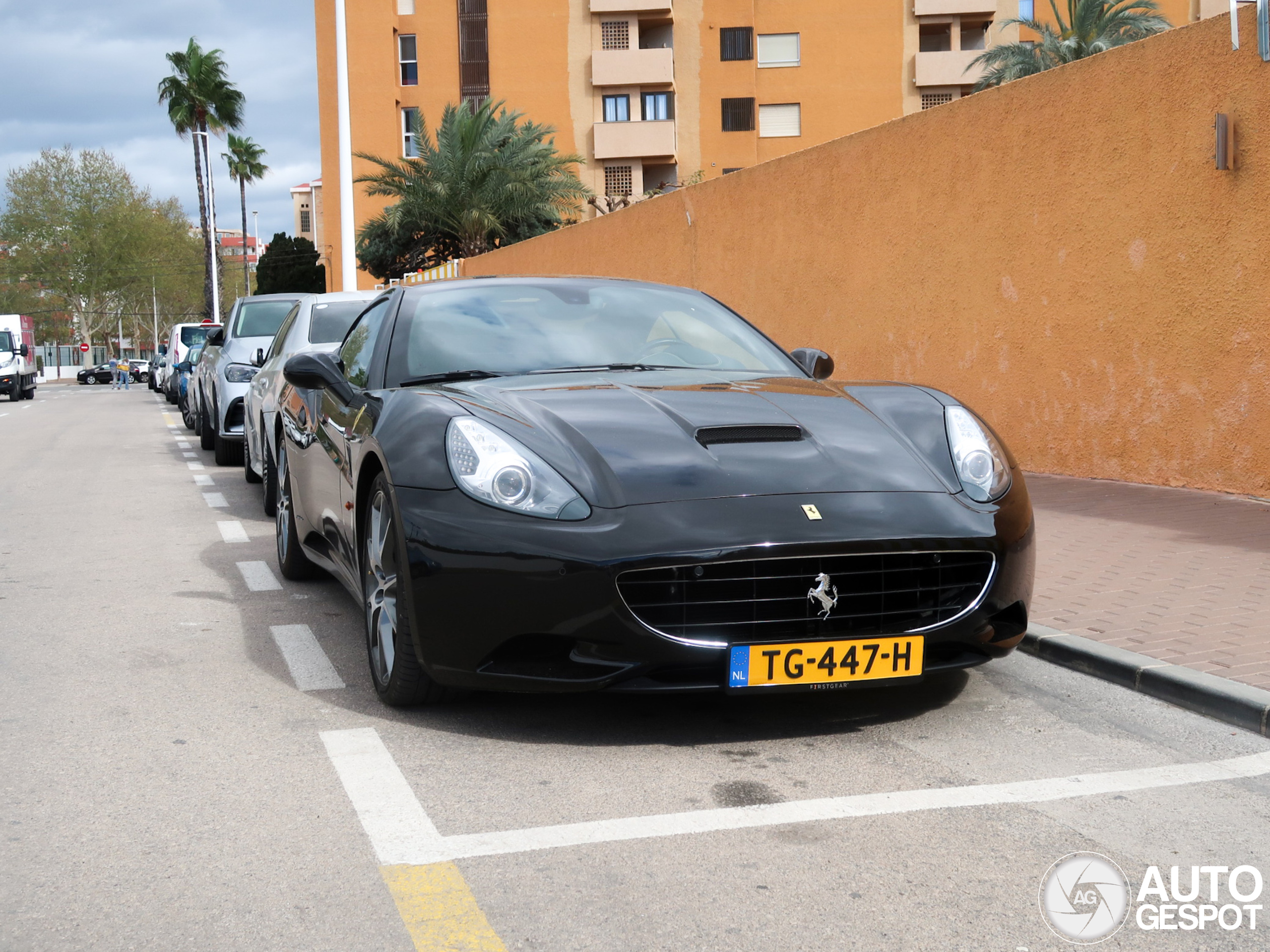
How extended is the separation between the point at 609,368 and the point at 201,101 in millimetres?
58161

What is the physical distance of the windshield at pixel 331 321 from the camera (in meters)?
9.49

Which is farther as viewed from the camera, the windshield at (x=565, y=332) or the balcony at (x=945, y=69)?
the balcony at (x=945, y=69)

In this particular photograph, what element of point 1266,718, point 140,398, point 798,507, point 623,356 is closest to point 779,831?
point 798,507

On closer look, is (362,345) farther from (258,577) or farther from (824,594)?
(824,594)

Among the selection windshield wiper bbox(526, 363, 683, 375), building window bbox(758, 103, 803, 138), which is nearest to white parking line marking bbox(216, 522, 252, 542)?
windshield wiper bbox(526, 363, 683, 375)

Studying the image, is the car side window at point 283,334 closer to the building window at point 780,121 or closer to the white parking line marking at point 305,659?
the white parking line marking at point 305,659

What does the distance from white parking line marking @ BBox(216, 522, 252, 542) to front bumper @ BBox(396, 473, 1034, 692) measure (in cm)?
469

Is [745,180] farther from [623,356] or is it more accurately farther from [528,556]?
[528,556]

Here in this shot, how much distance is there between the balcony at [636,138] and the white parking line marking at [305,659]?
150ft

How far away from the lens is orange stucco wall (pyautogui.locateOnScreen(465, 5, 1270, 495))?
7.86 meters

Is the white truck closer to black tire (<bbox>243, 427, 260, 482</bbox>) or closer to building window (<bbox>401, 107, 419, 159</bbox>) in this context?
building window (<bbox>401, 107, 419, 159</bbox>)

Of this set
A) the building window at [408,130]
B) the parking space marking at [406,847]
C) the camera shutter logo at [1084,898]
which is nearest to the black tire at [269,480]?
the parking space marking at [406,847]

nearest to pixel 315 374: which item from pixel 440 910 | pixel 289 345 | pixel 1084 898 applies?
pixel 440 910

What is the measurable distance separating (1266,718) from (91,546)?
6575 millimetres
